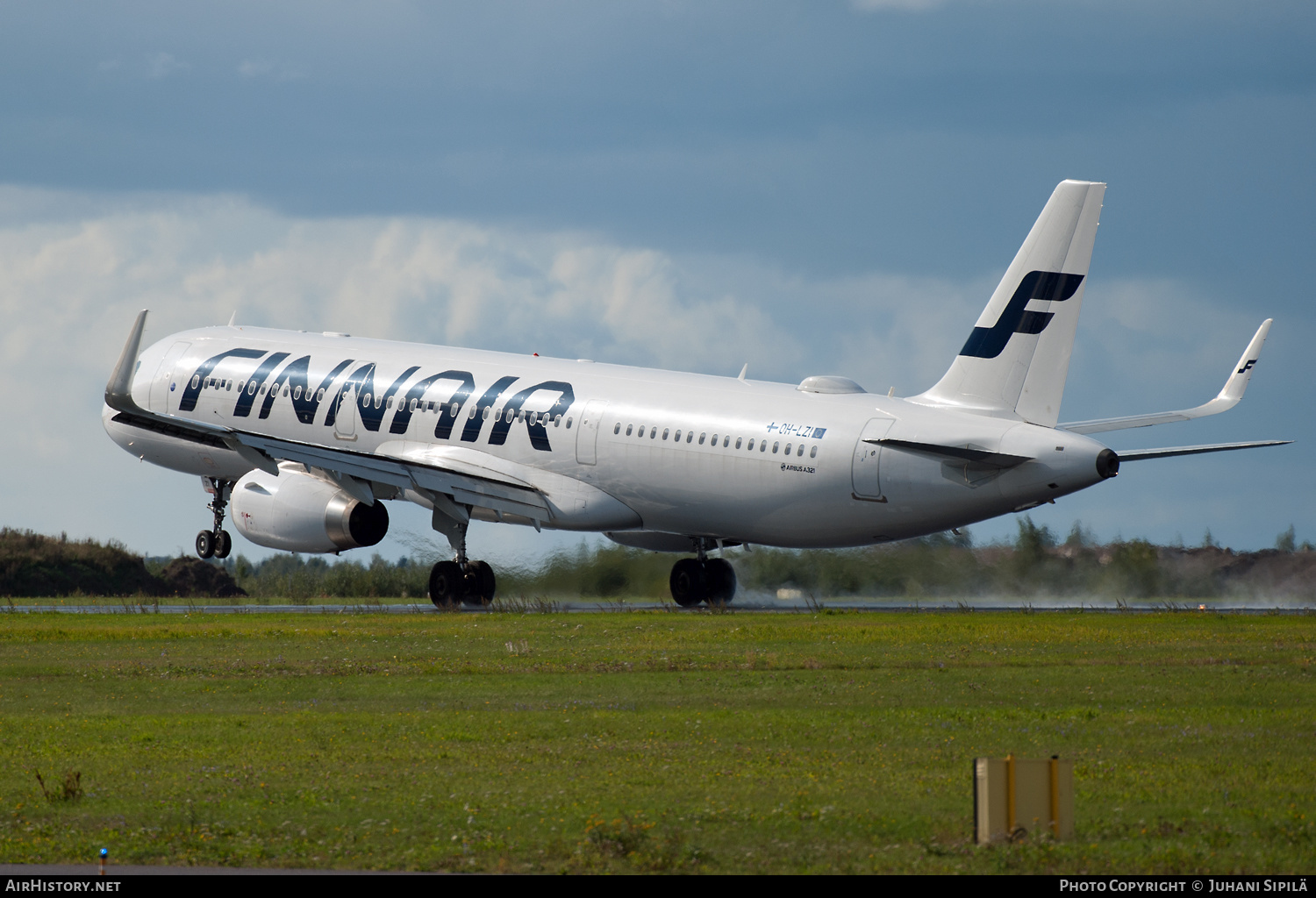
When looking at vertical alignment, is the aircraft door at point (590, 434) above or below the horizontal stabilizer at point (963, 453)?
above

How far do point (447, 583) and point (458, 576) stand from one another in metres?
0.35

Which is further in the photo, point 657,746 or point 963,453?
point 963,453

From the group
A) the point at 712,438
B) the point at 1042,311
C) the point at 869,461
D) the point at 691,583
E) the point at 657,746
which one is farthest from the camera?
the point at 691,583

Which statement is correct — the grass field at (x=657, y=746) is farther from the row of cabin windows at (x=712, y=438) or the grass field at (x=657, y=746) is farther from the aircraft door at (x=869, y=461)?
the row of cabin windows at (x=712, y=438)

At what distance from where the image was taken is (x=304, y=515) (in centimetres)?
4216

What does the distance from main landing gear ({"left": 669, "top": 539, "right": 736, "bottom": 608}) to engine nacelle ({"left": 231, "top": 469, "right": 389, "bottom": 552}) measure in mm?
8058

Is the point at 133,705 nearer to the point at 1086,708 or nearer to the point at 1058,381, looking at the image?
the point at 1086,708

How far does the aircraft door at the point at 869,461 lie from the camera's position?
3625 cm

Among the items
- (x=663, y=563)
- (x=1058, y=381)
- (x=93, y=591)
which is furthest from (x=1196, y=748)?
(x=93, y=591)

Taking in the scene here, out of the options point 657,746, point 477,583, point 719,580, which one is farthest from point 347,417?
point 657,746

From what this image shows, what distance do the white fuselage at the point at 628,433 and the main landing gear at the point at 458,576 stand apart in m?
1.13

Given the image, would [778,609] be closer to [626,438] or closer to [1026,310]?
[626,438]

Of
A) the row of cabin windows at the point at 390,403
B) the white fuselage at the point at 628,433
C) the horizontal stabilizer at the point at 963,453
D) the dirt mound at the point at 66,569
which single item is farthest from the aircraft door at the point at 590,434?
the dirt mound at the point at 66,569

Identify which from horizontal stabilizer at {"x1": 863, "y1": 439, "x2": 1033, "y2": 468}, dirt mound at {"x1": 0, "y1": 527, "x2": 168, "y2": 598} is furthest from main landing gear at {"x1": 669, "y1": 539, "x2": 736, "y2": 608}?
dirt mound at {"x1": 0, "y1": 527, "x2": 168, "y2": 598}
